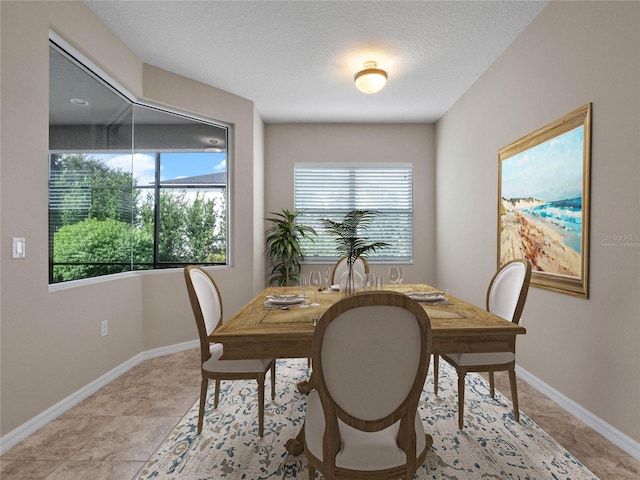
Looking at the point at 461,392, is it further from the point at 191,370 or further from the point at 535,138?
the point at 191,370

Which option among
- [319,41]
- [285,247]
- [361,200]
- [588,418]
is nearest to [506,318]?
[588,418]

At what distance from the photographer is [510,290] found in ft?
7.08

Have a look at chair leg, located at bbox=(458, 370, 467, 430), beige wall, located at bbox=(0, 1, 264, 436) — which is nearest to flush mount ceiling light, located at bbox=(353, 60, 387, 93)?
beige wall, located at bbox=(0, 1, 264, 436)

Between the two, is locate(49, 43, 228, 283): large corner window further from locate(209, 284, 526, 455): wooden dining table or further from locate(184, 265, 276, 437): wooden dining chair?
locate(209, 284, 526, 455): wooden dining table

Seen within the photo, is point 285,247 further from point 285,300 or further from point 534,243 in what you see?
point 534,243

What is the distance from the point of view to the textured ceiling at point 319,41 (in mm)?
2490

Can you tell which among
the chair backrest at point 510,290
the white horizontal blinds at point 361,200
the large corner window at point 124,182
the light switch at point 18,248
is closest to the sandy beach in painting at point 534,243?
the chair backrest at point 510,290

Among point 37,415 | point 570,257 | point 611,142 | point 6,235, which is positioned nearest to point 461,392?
point 570,257

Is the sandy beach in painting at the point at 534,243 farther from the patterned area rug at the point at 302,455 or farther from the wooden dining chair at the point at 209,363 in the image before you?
the wooden dining chair at the point at 209,363

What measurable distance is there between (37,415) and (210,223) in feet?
7.25

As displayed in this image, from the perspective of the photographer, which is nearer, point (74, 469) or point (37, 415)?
point (74, 469)

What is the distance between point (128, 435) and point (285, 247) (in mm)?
2769

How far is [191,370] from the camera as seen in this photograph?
299 cm

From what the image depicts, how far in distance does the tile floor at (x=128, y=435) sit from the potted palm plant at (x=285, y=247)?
79.8 inches
